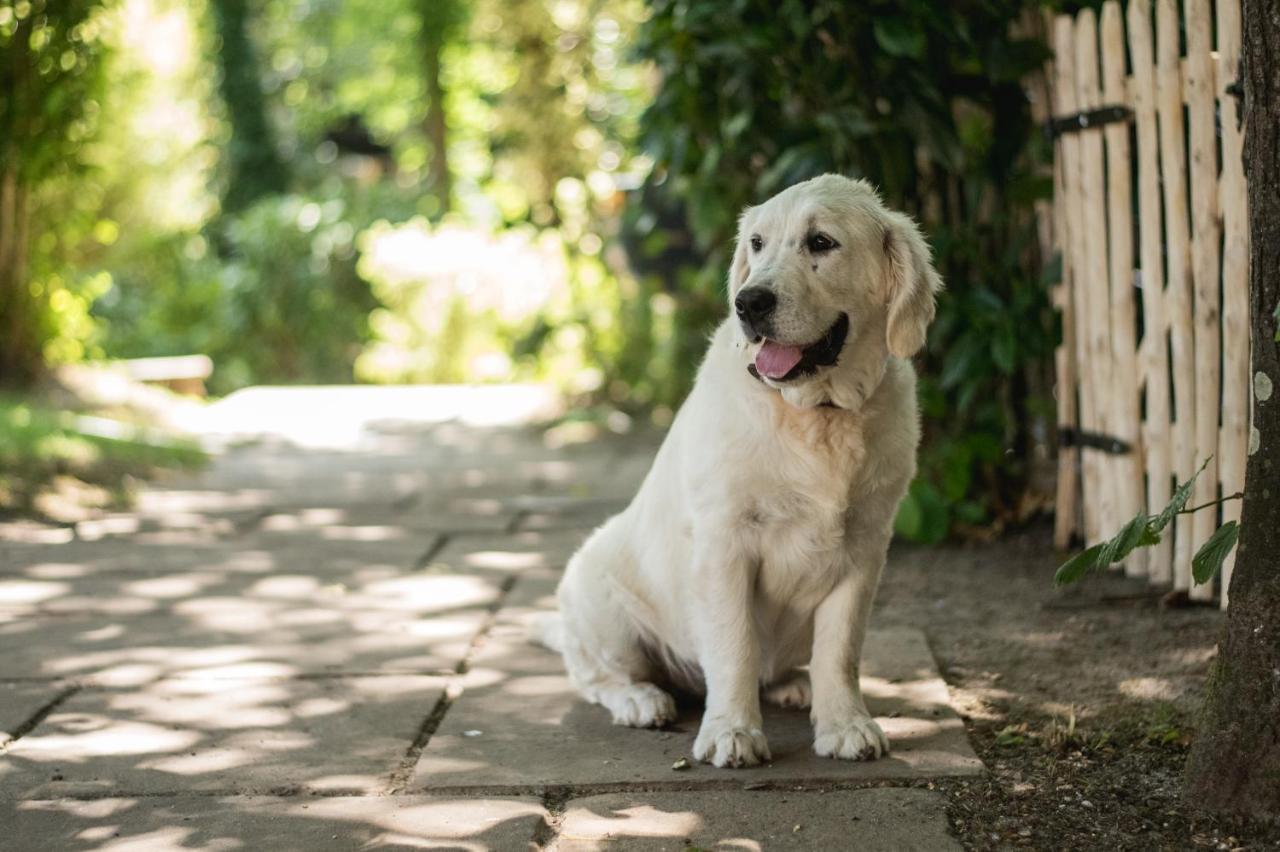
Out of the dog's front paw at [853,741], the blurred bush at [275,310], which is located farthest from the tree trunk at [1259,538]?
the blurred bush at [275,310]

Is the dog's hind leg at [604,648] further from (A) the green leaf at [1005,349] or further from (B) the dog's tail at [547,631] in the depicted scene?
(A) the green leaf at [1005,349]

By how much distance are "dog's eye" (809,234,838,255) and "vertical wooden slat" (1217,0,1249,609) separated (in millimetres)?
1670

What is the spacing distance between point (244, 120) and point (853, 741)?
18788 mm

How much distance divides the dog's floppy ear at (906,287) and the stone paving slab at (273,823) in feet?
4.89

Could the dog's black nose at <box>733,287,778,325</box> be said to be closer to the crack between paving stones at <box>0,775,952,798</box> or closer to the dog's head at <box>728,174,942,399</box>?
the dog's head at <box>728,174,942,399</box>

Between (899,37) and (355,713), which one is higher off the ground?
(899,37)

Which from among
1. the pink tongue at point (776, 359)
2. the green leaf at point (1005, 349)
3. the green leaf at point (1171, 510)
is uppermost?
the pink tongue at point (776, 359)

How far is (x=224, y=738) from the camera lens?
3.71 m

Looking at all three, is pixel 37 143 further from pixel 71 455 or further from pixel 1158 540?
pixel 1158 540

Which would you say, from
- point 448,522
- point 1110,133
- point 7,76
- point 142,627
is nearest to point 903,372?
point 1110,133

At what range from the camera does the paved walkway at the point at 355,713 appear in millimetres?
3070

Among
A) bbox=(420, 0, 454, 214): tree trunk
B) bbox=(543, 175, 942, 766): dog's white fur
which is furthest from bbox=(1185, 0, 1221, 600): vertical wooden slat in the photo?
bbox=(420, 0, 454, 214): tree trunk

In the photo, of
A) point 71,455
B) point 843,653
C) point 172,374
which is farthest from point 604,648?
point 172,374

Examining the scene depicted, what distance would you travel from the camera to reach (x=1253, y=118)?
2809mm
